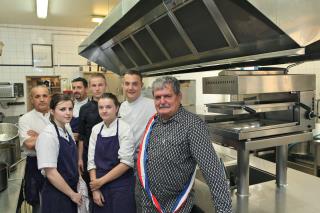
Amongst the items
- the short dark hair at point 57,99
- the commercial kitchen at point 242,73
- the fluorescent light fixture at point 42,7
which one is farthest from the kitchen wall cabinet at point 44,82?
the short dark hair at point 57,99

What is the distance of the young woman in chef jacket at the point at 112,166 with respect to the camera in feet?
5.36

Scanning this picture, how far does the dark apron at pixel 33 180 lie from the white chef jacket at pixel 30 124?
0.09m

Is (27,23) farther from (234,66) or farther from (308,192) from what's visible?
(308,192)

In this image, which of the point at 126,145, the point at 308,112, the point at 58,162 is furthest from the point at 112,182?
the point at 308,112

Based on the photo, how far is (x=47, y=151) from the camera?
155cm

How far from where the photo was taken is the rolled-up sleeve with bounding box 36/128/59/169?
1544mm

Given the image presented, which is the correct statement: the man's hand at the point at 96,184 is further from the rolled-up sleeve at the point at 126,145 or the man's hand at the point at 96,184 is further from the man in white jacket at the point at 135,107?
the man in white jacket at the point at 135,107

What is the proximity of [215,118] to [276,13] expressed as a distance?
93 centimetres

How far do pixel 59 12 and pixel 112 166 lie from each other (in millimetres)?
3894

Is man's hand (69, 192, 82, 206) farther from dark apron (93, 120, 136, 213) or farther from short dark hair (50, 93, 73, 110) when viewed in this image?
short dark hair (50, 93, 73, 110)

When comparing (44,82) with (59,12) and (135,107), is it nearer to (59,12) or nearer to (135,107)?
(59,12)

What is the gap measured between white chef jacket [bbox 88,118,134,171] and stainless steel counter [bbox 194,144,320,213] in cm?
51

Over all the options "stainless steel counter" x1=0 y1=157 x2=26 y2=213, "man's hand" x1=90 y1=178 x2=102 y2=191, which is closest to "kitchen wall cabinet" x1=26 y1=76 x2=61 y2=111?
"stainless steel counter" x1=0 y1=157 x2=26 y2=213

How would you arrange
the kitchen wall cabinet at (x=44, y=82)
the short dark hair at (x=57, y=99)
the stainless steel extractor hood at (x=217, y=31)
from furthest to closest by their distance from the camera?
the kitchen wall cabinet at (x=44, y=82)
the short dark hair at (x=57, y=99)
the stainless steel extractor hood at (x=217, y=31)
